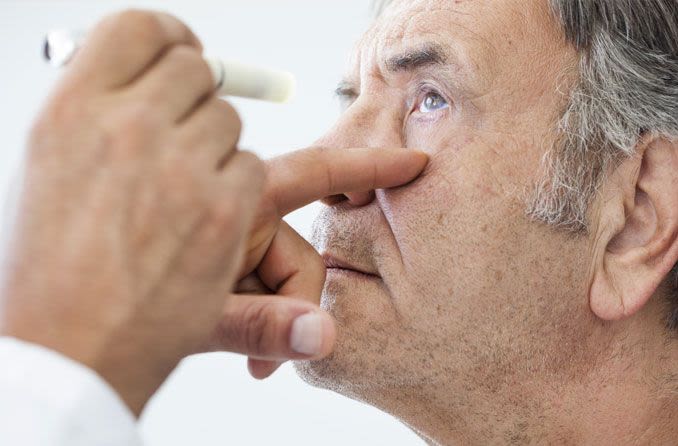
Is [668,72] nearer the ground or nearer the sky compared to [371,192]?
nearer the sky

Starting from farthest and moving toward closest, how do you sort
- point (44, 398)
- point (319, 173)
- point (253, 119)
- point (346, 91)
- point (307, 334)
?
point (253, 119) < point (346, 91) < point (319, 173) < point (307, 334) < point (44, 398)

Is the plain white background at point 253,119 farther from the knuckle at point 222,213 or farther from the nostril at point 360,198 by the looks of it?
the knuckle at point 222,213

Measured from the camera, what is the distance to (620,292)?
55.9 inches

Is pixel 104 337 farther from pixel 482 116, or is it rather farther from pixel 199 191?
pixel 482 116

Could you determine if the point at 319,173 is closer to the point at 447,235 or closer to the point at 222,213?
the point at 447,235

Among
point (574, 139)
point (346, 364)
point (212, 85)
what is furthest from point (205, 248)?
point (574, 139)

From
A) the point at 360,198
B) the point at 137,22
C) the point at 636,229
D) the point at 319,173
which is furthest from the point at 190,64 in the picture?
the point at 636,229

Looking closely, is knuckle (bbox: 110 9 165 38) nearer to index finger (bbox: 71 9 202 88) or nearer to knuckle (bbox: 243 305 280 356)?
index finger (bbox: 71 9 202 88)

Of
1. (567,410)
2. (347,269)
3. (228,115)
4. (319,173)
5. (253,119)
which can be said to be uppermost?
(228,115)

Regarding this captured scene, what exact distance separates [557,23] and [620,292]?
449 mm

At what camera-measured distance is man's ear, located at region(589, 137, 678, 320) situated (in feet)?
4.65

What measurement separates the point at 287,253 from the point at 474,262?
30cm

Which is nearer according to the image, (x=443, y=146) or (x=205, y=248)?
(x=205, y=248)

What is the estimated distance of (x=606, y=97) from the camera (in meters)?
1.44
